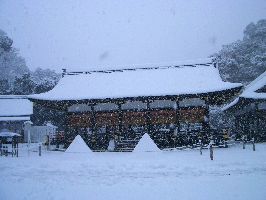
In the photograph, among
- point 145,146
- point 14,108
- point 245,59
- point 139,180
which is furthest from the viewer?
point 245,59

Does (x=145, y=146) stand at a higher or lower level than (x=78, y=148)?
higher

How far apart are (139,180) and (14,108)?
3188 cm

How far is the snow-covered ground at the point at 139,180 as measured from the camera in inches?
332

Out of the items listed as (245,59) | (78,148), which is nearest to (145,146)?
(78,148)

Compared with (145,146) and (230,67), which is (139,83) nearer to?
(145,146)

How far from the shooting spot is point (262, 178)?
9.66 metres

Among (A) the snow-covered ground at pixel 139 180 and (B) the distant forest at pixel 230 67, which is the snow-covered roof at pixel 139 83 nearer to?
(A) the snow-covered ground at pixel 139 180

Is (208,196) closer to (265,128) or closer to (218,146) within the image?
(218,146)

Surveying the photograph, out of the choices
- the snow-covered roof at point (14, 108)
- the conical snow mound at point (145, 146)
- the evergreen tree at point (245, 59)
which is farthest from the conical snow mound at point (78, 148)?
the evergreen tree at point (245, 59)

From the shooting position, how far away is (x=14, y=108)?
37656 millimetres

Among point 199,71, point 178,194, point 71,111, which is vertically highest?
point 199,71

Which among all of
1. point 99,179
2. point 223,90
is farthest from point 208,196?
point 223,90

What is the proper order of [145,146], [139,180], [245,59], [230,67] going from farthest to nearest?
[245,59], [230,67], [145,146], [139,180]

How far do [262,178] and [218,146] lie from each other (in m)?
11.0
